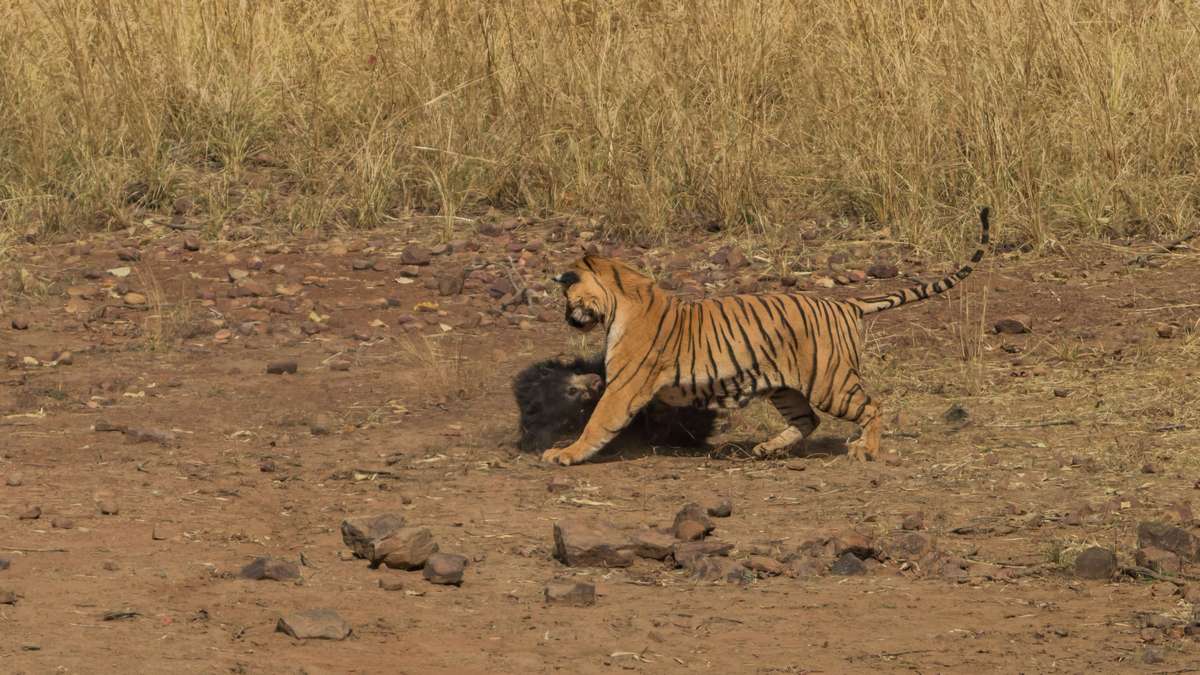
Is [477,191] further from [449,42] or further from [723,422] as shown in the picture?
[723,422]

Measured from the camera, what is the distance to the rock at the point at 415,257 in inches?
342

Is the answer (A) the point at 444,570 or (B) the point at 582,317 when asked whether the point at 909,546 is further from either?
(B) the point at 582,317

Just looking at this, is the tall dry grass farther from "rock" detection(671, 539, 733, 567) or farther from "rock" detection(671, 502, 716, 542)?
"rock" detection(671, 539, 733, 567)

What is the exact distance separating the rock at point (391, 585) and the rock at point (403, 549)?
3.8 inches

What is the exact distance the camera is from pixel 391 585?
470 cm

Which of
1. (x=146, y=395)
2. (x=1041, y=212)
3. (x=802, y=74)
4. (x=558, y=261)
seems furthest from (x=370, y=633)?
(x=802, y=74)

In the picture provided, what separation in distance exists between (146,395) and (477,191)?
292 centimetres

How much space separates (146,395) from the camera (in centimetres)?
697

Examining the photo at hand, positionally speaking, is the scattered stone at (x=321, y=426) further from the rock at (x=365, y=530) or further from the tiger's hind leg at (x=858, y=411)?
the tiger's hind leg at (x=858, y=411)

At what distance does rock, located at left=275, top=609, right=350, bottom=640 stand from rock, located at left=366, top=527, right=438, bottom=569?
1.69 feet

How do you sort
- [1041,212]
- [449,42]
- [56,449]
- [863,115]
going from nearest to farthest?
[56,449], [1041,212], [863,115], [449,42]

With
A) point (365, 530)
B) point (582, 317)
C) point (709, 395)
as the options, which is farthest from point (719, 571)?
point (582, 317)

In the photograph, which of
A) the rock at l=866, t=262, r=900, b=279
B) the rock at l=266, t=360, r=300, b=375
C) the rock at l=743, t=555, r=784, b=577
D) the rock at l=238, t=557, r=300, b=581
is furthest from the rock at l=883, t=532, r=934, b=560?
the rock at l=866, t=262, r=900, b=279

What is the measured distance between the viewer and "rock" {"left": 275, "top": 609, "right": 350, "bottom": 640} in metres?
4.24
